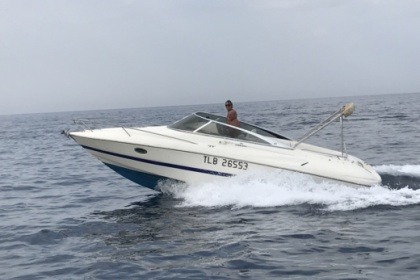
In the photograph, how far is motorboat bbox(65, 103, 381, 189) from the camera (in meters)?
11.7

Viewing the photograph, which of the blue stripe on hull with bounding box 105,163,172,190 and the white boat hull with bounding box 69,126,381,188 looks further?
the blue stripe on hull with bounding box 105,163,172,190

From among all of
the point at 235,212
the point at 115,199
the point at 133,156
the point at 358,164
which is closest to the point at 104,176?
the point at 115,199

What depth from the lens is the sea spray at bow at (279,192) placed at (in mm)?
11266

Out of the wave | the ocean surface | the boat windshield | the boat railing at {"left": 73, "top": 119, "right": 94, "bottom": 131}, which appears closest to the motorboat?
the boat windshield

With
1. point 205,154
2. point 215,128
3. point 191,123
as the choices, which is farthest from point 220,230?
point 191,123

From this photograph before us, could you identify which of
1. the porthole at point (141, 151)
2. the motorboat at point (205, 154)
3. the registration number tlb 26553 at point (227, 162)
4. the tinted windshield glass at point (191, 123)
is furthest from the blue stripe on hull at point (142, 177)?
the tinted windshield glass at point (191, 123)

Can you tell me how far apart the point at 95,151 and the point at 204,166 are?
9.25ft

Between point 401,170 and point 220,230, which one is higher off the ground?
point 401,170

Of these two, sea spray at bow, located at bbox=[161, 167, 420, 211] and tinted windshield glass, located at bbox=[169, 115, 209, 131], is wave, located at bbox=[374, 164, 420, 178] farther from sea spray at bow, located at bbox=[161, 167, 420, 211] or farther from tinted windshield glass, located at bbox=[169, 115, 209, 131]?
tinted windshield glass, located at bbox=[169, 115, 209, 131]

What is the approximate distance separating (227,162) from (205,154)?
0.56 m

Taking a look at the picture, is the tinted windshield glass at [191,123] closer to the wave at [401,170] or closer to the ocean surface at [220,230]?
the ocean surface at [220,230]

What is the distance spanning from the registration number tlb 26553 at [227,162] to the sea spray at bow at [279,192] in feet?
0.81

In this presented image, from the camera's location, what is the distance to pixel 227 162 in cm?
1177

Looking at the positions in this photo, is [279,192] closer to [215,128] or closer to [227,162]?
[227,162]
